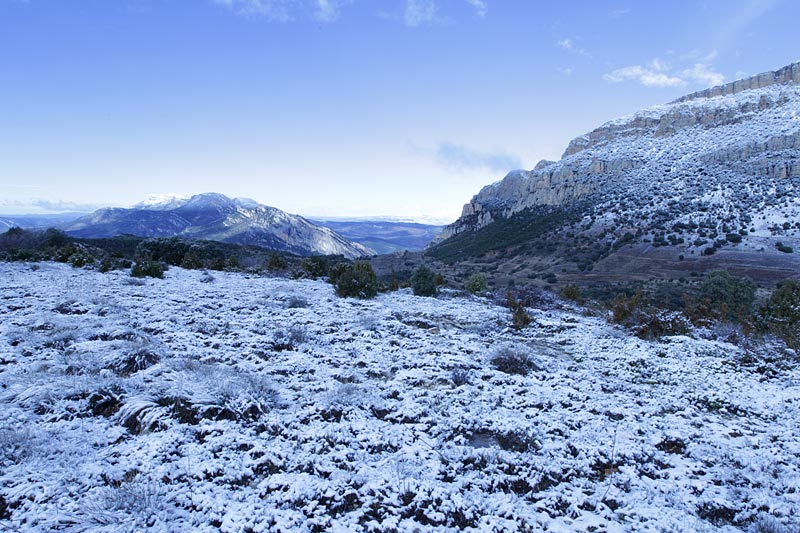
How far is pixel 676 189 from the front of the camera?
6141cm

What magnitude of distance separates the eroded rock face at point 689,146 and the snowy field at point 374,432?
70194 mm

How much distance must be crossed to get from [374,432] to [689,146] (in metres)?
95.0

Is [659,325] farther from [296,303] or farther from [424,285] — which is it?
[296,303]

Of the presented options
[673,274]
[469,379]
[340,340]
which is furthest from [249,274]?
[673,274]

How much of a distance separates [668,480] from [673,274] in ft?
130

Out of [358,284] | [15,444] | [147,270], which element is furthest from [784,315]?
[147,270]

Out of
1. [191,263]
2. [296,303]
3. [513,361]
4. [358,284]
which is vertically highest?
[191,263]

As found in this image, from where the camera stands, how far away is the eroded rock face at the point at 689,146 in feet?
203

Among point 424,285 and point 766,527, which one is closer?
point 766,527

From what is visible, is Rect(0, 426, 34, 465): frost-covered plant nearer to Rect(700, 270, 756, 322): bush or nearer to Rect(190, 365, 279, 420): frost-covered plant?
Rect(190, 365, 279, 420): frost-covered plant

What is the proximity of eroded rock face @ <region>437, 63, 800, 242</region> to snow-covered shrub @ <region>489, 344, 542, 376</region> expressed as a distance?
70019 mm

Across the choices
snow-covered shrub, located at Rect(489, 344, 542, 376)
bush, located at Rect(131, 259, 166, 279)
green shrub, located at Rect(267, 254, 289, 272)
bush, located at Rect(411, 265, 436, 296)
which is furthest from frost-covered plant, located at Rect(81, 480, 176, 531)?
green shrub, located at Rect(267, 254, 289, 272)

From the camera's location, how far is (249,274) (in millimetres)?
22203

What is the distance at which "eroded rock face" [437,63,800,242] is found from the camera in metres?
61.8
